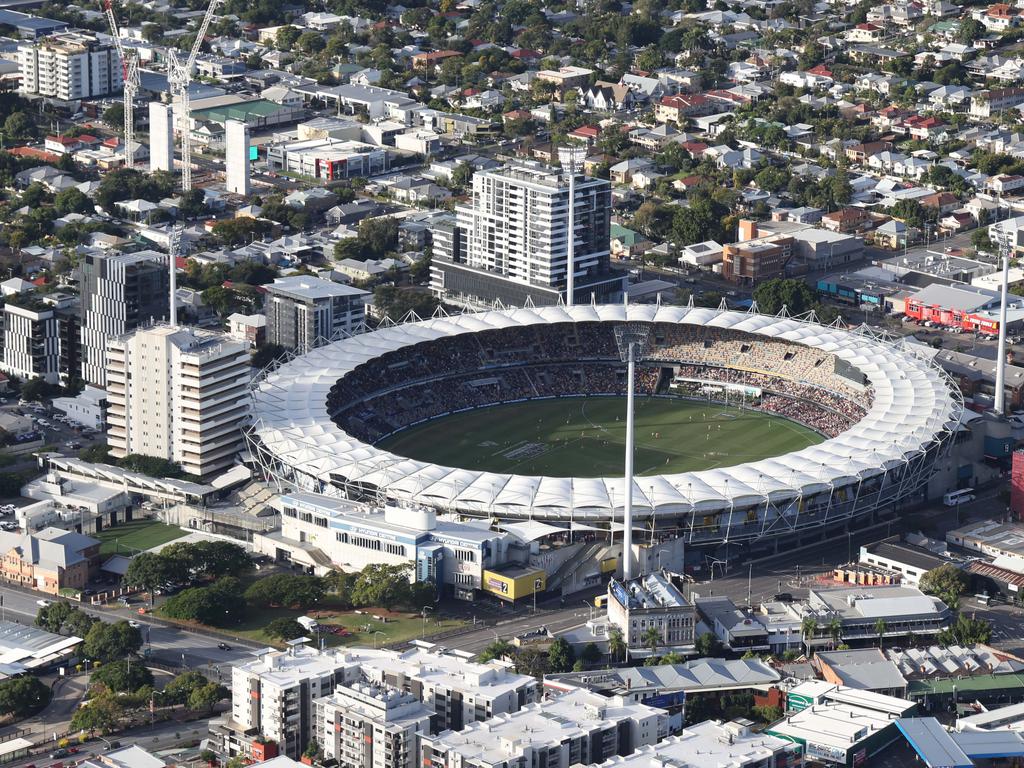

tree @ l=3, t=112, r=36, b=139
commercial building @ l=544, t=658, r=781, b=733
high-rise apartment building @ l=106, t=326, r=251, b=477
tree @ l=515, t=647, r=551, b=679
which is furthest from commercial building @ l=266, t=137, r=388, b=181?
commercial building @ l=544, t=658, r=781, b=733

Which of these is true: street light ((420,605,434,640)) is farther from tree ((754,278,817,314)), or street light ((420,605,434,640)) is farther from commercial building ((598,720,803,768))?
tree ((754,278,817,314))

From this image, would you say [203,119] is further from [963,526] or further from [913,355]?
[963,526]

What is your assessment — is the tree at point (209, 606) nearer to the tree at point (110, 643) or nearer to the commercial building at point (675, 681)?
the tree at point (110, 643)

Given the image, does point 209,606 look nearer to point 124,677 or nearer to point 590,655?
point 124,677

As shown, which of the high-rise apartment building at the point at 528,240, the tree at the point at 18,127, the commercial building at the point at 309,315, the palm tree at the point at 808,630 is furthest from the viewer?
the tree at the point at 18,127

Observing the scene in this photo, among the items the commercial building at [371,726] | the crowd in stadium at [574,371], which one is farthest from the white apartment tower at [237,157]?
the commercial building at [371,726]
